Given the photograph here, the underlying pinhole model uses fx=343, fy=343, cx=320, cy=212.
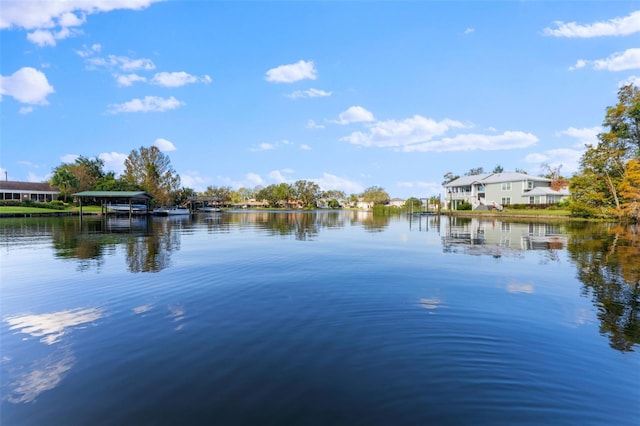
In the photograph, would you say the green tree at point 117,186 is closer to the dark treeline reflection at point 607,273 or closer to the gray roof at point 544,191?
the dark treeline reflection at point 607,273

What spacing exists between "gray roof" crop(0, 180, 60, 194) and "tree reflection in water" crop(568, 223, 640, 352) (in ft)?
318

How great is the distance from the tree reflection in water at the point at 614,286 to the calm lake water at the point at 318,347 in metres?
0.06

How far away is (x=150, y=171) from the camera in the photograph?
251 ft

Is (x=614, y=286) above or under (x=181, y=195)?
under

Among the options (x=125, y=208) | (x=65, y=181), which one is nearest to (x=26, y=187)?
(x=65, y=181)

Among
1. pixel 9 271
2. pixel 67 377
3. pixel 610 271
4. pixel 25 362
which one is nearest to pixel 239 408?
pixel 67 377

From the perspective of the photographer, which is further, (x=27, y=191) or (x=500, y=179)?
(x=27, y=191)

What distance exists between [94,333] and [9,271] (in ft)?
27.7

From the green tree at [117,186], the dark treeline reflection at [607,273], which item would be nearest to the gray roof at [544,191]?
the dark treeline reflection at [607,273]

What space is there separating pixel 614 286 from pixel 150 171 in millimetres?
81831

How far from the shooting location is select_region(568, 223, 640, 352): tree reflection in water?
649 cm

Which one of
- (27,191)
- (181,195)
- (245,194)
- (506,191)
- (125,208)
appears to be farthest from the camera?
(245,194)

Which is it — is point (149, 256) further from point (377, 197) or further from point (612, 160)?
point (377, 197)

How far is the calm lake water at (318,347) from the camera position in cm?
399
